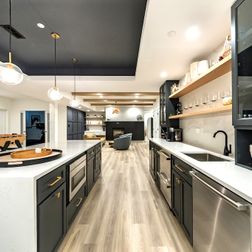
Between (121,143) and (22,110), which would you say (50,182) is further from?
(22,110)

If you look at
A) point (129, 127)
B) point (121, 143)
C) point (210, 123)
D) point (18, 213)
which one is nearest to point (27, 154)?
point (18, 213)

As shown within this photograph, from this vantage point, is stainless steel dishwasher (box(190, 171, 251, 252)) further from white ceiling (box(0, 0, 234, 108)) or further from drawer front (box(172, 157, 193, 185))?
white ceiling (box(0, 0, 234, 108))

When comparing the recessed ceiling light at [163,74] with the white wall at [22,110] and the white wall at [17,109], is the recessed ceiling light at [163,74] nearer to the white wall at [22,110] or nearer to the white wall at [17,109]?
the white wall at [22,110]

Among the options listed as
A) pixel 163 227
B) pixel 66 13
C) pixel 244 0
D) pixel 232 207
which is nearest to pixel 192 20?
pixel 244 0

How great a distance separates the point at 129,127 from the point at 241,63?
11.8 meters

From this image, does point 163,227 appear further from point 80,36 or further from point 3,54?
point 3,54

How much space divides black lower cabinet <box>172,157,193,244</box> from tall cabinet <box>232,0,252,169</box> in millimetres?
524

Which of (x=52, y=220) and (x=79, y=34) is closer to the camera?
(x=52, y=220)

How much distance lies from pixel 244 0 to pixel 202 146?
2.18 meters

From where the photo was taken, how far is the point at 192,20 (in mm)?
1900

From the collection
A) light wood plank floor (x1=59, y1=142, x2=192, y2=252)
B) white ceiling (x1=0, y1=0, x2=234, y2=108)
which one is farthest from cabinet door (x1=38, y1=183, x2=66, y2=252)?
white ceiling (x1=0, y1=0, x2=234, y2=108)

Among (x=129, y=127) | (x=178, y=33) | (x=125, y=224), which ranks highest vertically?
(x=178, y=33)

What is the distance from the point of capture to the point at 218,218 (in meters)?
1.21

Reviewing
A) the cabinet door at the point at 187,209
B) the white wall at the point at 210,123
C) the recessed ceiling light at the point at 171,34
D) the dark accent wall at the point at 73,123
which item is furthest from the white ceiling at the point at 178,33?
the dark accent wall at the point at 73,123
